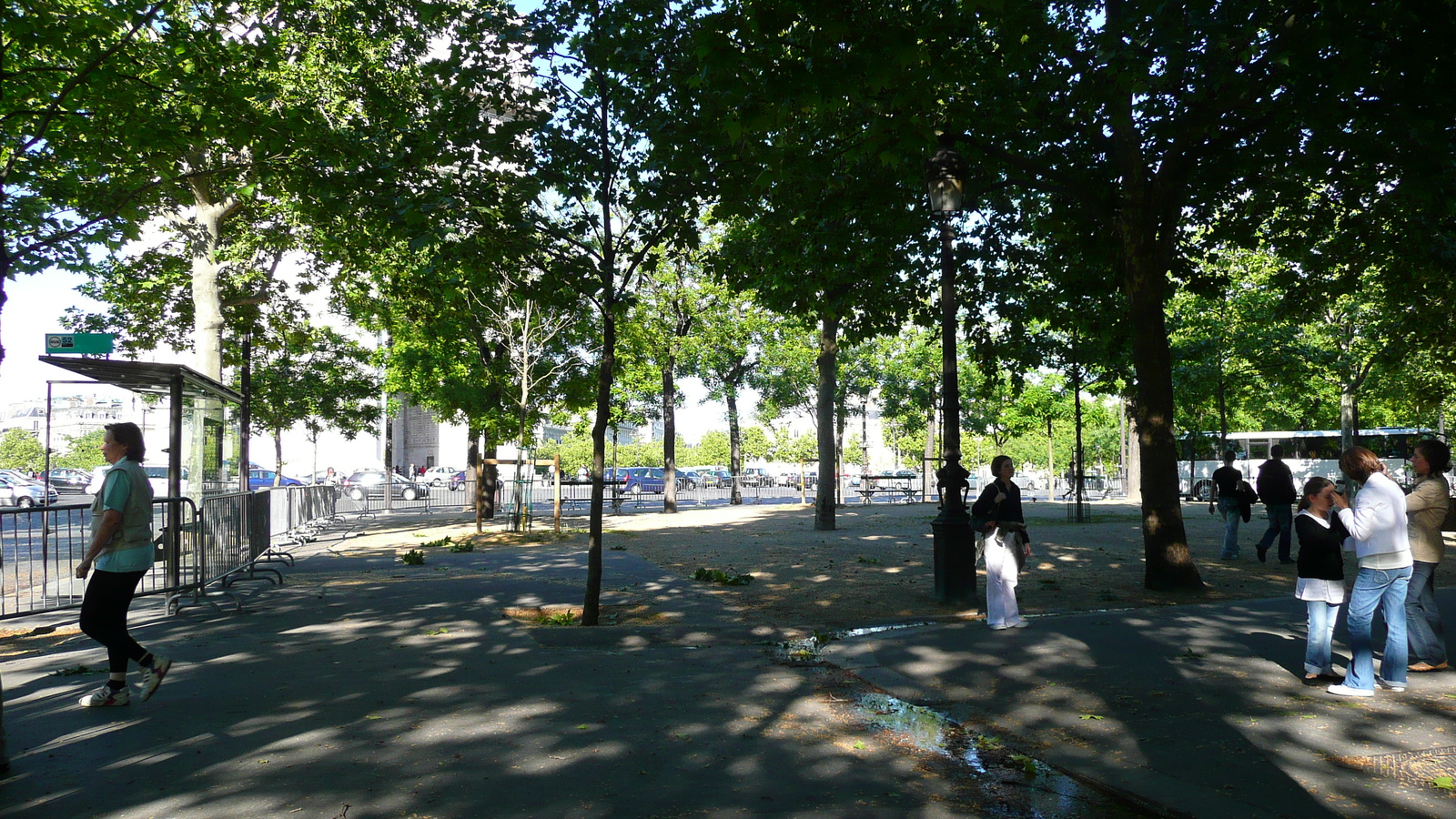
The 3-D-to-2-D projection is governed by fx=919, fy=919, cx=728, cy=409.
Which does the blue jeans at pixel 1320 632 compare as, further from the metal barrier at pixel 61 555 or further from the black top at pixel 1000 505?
the metal barrier at pixel 61 555

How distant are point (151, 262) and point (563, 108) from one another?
57.1 feet

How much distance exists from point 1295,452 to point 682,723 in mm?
45996

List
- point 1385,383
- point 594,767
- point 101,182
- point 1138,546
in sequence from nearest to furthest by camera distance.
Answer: point 594,767
point 101,182
point 1138,546
point 1385,383

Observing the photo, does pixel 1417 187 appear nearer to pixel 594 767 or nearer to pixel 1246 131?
pixel 1246 131

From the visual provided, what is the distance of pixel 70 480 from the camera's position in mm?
51812

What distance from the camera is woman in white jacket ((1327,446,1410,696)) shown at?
230 inches

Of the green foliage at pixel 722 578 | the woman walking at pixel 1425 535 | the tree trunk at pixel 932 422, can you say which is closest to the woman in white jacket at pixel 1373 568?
the woman walking at pixel 1425 535

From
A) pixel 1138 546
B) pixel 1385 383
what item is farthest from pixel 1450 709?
pixel 1385 383

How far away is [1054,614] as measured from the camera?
9.41m

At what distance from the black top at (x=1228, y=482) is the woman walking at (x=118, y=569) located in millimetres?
14905

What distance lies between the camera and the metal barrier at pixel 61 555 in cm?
937

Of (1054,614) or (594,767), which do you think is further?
(1054,614)

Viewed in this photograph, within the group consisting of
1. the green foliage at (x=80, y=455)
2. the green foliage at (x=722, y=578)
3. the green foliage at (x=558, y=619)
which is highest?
the green foliage at (x=80, y=455)

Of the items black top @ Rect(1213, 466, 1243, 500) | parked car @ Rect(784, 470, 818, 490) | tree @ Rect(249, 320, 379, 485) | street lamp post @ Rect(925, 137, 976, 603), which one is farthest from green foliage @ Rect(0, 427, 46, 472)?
black top @ Rect(1213, 466, 1243, 500)
